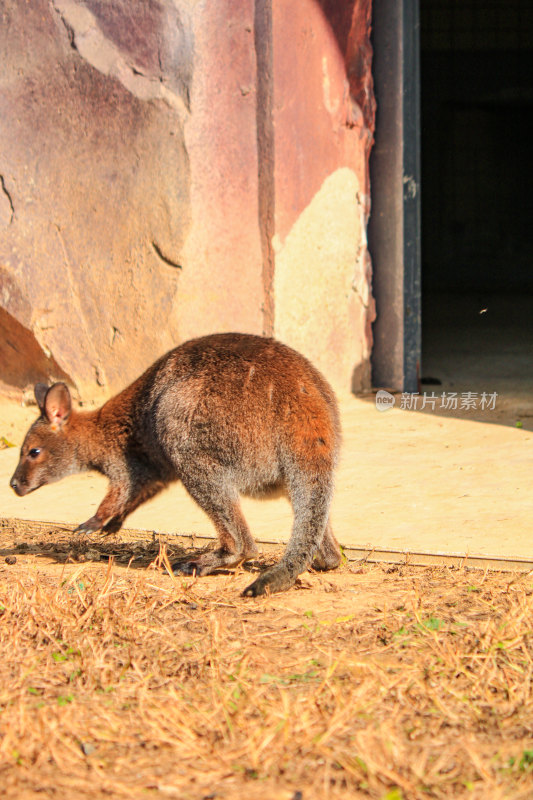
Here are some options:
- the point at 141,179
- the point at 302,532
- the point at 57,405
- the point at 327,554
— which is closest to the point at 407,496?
the point at 327,554

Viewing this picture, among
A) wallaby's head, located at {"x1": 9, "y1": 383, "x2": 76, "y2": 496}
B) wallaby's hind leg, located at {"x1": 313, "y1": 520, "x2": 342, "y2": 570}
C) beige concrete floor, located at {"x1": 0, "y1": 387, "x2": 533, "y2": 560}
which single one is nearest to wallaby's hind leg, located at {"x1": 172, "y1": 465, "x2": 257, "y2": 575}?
wallaby's hind leg, located at {"x1": 313, "y1": 520, "x2": 342, "y2": 570}

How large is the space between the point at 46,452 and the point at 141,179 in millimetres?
2254

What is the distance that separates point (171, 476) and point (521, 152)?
43.4 feet

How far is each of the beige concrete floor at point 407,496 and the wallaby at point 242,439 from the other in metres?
0.44

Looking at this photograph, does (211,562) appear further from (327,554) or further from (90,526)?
(90,526)

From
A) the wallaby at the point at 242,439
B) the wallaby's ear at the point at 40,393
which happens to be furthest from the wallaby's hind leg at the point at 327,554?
the wallaby's ear at the point at 40,393

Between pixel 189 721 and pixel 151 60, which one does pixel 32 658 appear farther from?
pixel 151 60

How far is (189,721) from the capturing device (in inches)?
84.4

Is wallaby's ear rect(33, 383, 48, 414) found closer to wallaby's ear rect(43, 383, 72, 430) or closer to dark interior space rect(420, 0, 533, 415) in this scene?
wallaby's ear rect(43, 383, 72, 430)

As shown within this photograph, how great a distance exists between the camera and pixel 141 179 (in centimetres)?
574

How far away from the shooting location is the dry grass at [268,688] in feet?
6.36

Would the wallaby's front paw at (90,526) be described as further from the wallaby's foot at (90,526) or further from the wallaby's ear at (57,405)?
the wallaby's ear at (57,405)

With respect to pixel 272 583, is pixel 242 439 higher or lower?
higher

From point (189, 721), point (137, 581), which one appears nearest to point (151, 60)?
point (137, 581)
